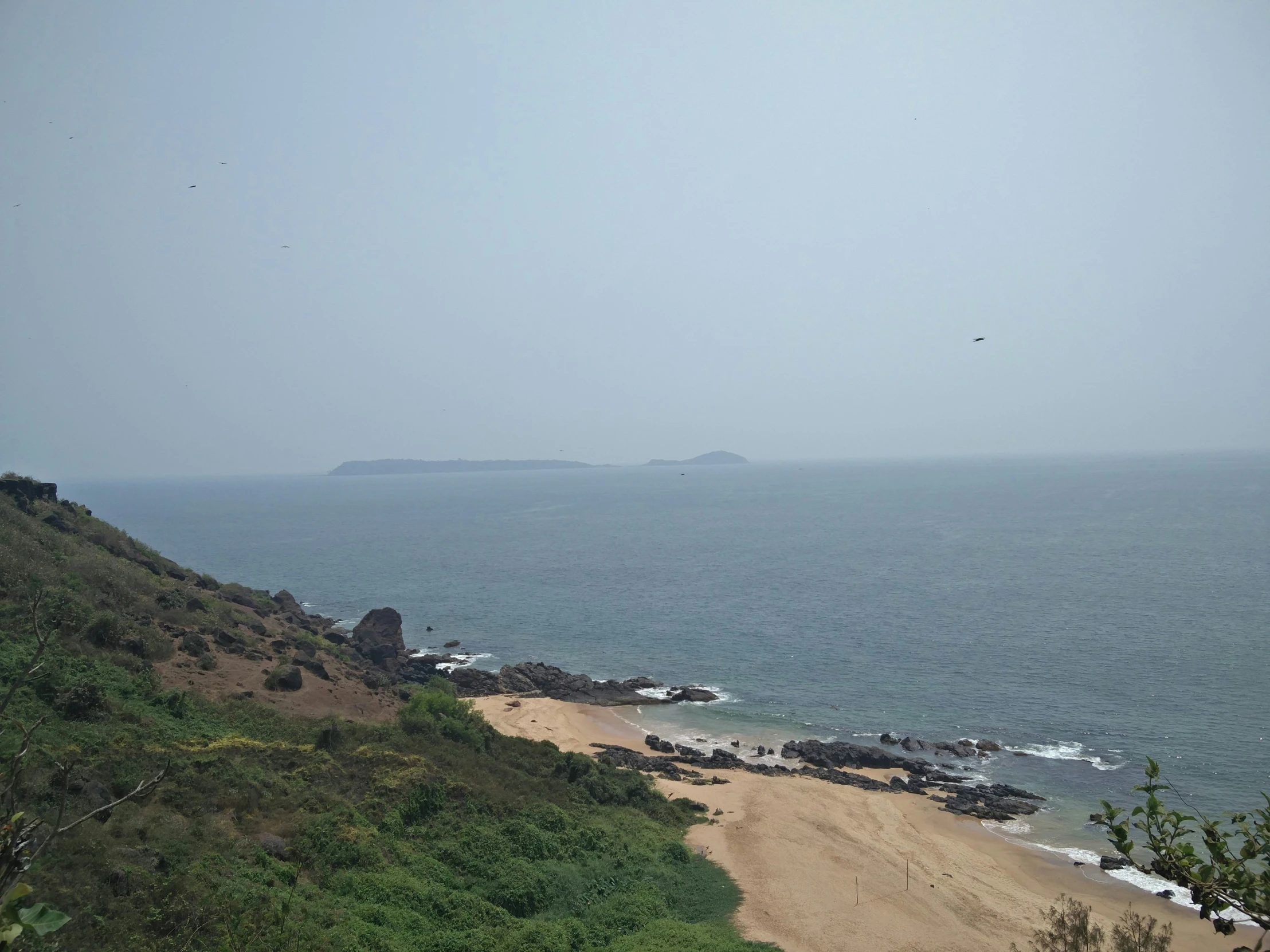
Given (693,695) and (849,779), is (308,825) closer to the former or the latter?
(849,779)

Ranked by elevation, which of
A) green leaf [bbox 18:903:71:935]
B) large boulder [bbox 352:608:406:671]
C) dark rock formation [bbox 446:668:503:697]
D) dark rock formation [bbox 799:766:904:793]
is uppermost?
green leaf [bbox 18:903:71:935]

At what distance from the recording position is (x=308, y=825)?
21.6 metres

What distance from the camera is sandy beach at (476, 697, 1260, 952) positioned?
82.7 feet

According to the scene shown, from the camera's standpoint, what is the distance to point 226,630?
4378 cm

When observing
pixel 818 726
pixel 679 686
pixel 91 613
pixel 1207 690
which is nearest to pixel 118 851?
pixel 91 613

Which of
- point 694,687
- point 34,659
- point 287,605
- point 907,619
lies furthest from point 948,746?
point 287,605

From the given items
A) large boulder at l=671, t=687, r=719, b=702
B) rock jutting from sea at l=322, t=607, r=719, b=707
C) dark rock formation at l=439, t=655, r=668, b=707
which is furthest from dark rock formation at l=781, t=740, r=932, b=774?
dark rock formation at l=439, t=655, r=668, b=707

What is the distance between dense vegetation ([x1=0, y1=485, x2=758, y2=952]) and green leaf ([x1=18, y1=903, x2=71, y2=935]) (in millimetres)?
7073

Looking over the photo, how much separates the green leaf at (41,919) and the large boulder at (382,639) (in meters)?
59.2

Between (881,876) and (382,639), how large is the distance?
48.0 meters

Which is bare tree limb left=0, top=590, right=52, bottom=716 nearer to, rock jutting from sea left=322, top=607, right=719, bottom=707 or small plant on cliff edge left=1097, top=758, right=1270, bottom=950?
small plant on cliff edge left=1097, top=758, right=1270, bottom=950

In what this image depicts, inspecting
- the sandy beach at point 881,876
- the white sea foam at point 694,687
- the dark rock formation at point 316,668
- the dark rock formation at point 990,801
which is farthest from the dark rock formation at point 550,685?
the dark rock formation at point 990,801

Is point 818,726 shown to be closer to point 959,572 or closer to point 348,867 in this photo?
point 348,867

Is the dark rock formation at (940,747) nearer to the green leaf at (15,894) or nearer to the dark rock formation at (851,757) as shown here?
the dark rock formation at (851,757)
